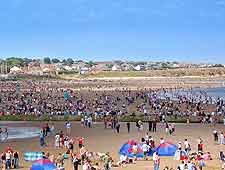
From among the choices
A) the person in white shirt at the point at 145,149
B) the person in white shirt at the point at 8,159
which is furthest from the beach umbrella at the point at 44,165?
the person in white shirt at the point at 145,149

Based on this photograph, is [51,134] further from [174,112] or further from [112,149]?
[174,112]

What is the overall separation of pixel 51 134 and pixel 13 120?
1226 centimetres

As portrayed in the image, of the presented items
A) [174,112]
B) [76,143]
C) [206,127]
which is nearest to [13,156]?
[76,143]

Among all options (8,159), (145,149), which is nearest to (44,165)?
(8,159)

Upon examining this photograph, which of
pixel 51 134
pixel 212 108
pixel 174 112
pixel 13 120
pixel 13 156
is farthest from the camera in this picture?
pixel 212 108

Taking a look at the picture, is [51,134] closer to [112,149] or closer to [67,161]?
[112,149]

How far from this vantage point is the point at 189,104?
2813 inches

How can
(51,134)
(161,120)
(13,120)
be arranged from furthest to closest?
(13,120) → (161,120) → (51,134)

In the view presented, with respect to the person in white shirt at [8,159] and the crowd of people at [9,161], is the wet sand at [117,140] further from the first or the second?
the person in white shirt at [8,159]

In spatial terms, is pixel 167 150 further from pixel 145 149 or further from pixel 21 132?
pixel 21 132

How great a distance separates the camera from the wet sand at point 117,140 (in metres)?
29.8

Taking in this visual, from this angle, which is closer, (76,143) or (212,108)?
(76,143)

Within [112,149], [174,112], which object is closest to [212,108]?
[174,112]

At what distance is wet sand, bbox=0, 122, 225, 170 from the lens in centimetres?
2978
